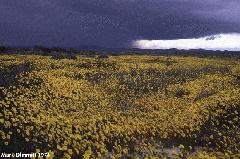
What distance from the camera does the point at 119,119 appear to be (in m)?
10.3


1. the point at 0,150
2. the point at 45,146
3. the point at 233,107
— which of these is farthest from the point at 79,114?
the point at 233,107

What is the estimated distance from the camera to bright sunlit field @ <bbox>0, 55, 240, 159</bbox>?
7918mm

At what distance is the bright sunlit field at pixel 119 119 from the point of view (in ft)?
26.0

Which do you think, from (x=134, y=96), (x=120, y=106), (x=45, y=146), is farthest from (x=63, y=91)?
(x=45, y=146)

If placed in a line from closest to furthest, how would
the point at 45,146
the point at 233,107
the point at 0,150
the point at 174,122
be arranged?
the point at 0,150
the point at 45,146
the point at 174,122
the point at 233,107

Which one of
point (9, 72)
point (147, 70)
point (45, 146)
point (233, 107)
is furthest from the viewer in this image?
point (147, 70)

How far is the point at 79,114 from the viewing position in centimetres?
1099

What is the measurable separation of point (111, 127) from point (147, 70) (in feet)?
52.9

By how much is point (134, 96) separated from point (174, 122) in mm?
5901

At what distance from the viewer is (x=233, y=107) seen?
13.0 meters

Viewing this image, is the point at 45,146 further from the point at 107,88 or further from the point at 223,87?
the point at 223,87

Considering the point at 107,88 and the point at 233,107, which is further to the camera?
the point at 107,88

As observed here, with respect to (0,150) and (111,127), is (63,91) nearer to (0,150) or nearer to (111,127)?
(111,127)

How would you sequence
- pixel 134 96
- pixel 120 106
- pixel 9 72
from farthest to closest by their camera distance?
pixel 9 72 → pixel 134 96 → pixel 120 106
